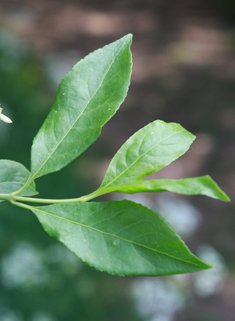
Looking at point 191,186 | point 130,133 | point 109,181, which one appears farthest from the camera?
point 130,133

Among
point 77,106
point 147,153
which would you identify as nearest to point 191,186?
point 147,153

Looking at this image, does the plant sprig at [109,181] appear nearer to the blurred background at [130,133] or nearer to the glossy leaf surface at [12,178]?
the glossy leaf surface at [12,178]

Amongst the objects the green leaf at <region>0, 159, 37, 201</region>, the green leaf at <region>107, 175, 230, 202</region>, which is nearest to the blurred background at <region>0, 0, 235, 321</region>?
the green leaf at <region>0, 159, 37, 201</region>

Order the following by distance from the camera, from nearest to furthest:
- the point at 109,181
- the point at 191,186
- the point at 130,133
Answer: the point at 191,186, the point at 109,181, the point at 130,133

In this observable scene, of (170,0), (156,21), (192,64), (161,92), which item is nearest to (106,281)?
(161,92)

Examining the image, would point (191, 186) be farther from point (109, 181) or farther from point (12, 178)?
point (12, 178)

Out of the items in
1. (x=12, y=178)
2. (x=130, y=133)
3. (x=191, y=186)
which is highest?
(x=191, y=186)

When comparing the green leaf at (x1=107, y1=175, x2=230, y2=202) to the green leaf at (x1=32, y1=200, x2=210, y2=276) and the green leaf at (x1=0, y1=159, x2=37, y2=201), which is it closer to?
the green leaf at (x1=32, y1=200, x2=210, y2=276)
